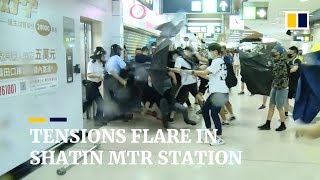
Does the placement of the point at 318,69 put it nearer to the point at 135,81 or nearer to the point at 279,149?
the point at 279,149

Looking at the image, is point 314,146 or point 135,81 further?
point 135,81

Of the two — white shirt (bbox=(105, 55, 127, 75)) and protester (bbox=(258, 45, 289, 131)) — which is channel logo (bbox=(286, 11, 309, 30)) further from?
white shirt (bbox=(105, 55, 127, 75))

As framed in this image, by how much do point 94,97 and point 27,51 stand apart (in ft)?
7.69

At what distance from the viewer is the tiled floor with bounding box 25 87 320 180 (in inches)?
153

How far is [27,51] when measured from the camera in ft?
12.6

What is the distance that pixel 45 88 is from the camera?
423cm

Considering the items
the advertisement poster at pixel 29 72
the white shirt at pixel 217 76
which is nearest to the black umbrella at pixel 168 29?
the white shirt at pixel 217 76

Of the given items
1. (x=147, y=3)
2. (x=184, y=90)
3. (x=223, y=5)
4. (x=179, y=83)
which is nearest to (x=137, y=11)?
(x=147, y=3)

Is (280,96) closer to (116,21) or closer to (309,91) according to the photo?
(116,21)

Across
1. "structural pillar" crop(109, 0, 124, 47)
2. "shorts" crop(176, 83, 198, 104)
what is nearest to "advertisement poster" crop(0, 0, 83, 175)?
"shorts" crop(176, 83, 198, 104)

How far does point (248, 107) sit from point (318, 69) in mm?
7069

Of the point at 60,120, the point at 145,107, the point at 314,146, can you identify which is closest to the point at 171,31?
the point at 145,107

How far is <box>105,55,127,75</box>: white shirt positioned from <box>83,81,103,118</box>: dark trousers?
13.0 inches

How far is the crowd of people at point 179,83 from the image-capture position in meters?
5.13
